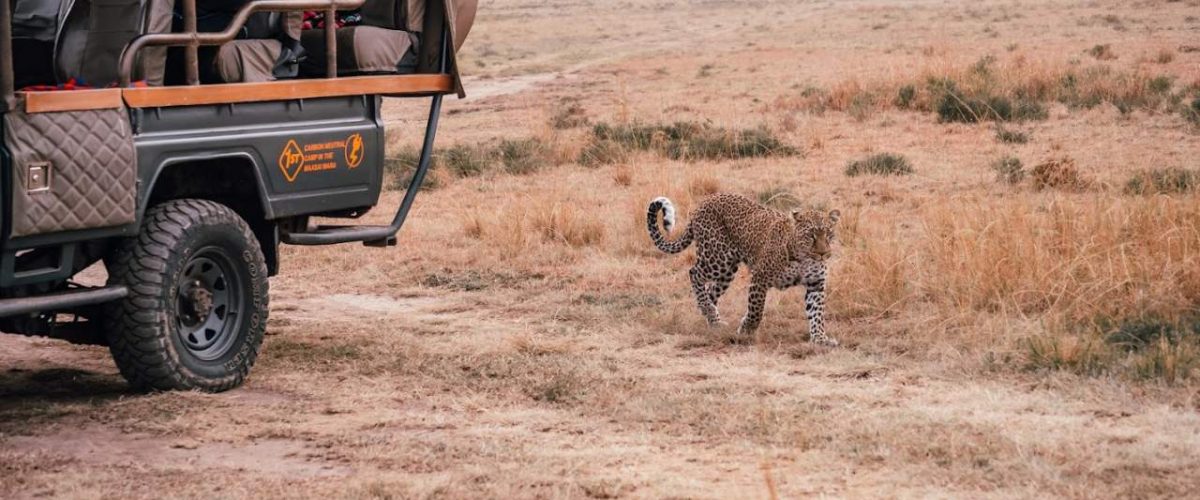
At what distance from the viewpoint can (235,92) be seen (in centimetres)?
705

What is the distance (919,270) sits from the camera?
916 centimetres

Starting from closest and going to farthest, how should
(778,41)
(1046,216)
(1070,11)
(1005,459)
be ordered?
(1005,459) < (1046,216) < (778,41) < (1070,11)

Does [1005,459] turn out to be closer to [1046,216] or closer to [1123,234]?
[1123,234]

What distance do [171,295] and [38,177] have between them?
37.9 inches

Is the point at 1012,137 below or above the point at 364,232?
below

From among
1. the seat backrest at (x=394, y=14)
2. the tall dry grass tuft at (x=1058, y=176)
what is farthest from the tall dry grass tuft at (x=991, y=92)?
the seat backrest at (x=394, y=14)

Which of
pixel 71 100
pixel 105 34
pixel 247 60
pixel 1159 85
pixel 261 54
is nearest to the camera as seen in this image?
pixel 71 100

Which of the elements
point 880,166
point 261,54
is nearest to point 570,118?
point 880,166

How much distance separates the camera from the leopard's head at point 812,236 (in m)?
8.15

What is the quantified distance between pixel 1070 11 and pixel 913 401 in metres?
40.1

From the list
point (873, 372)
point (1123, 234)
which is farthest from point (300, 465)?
point (1123, 234)

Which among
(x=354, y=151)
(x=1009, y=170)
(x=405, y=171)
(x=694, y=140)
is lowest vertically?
(x=405, y=171)

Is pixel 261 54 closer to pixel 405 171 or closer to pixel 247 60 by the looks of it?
pixel 247 60

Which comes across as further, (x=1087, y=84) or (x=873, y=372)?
(x=1087, y=84)
